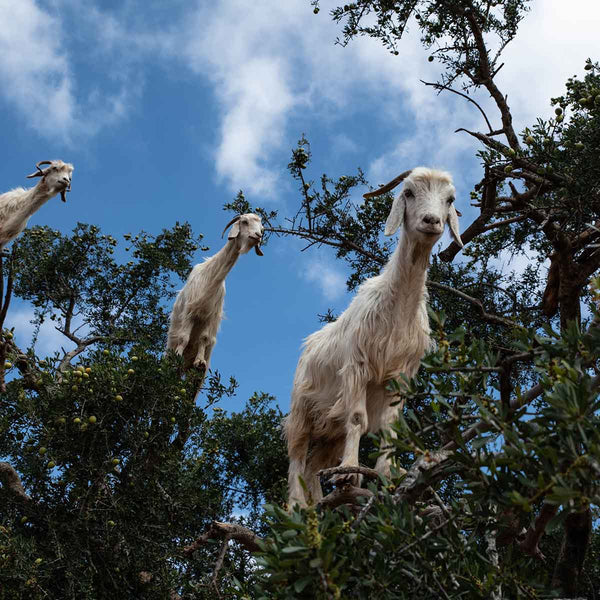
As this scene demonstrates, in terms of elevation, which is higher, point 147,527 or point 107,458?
point 107,458

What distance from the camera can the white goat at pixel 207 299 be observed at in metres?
8.88

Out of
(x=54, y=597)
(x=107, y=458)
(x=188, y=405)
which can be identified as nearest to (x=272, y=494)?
(x=188, y=405)

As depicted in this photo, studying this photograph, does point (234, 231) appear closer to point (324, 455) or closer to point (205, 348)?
point (205, 348)

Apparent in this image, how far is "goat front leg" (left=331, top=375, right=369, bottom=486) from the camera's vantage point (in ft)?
18.2

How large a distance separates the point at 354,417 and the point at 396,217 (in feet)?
4.81

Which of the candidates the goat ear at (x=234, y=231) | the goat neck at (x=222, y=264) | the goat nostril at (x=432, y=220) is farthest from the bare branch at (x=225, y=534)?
the goat ear at (x=234, y=231)

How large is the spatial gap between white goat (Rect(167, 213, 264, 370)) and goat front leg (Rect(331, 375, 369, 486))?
10.9 ft

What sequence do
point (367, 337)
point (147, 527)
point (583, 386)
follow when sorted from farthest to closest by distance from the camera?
point (147, 527)
point (367, 337)
point (583, 386)

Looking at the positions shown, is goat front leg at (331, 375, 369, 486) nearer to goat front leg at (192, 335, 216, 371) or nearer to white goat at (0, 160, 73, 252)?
goat front leg at (192, 335, 216, 371)

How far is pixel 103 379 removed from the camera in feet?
21.5

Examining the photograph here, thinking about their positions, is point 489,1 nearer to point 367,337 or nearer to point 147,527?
point 367,337

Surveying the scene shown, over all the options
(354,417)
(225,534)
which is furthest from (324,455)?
(225,534)

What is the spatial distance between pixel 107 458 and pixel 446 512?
3662 mm

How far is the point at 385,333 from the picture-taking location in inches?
231
